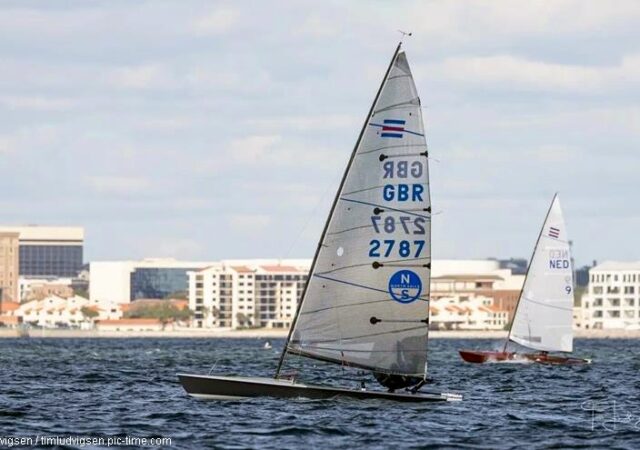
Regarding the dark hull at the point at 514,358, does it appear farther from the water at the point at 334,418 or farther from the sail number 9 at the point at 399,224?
the sail number 9 at the point at 399,224

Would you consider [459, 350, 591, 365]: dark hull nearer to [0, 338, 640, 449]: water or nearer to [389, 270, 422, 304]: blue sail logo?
[0, 338, 640, 449]: water

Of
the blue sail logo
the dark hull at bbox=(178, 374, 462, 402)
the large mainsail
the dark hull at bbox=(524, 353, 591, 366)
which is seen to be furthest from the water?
the dark hull at bbox=(524, 353, 591, 366)

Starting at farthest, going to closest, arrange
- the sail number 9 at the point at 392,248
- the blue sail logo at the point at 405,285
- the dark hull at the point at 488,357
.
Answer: the dark hull at the point at 488,357, the blue sail logo at the point at 405,285, the sail number 9 at the point at 392,248

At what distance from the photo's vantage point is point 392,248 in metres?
45.5

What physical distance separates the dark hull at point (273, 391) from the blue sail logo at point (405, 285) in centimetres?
261

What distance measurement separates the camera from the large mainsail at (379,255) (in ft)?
148

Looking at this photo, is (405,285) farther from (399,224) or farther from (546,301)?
(546,301)

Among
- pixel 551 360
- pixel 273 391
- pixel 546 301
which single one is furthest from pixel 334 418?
pixel 546 301

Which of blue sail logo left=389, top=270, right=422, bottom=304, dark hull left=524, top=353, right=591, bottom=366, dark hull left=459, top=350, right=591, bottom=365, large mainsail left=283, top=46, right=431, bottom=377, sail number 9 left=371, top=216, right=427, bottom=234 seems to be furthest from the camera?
dark hull left=459, top=350, right=591, bottom=365

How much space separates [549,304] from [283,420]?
53.9m

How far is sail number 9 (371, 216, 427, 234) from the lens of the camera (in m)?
45.3

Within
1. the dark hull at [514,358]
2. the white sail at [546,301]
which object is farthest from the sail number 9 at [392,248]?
the dark hull at [514,358]

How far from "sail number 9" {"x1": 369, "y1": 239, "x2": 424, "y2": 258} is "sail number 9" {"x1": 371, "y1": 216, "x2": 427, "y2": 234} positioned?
30cm

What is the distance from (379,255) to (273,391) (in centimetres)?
455
